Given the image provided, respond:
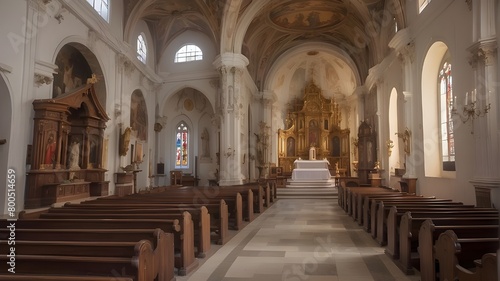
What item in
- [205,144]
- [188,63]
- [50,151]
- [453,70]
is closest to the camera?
[453,70]

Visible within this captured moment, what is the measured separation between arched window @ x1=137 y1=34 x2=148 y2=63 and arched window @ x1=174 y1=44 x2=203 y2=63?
2.32m

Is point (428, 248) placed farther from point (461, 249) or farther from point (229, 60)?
point (229, 60)

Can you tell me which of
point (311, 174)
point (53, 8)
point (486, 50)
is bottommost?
point (311, 174)

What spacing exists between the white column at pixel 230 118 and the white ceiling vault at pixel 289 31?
81cm

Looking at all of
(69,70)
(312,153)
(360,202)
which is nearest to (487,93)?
(360,202)

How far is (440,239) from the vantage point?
402cm

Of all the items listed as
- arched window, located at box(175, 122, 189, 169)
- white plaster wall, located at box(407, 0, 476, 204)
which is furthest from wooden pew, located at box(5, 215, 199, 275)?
arched window, located at box(175, 122, 189, 169)

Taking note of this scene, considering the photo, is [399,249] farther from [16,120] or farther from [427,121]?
[16,120]

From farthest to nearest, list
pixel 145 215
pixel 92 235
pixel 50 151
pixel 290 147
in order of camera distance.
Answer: pixel 290 147
pixel 50 151
pixel 145 215
pixel 92 235

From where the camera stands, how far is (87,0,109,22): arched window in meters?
14.1

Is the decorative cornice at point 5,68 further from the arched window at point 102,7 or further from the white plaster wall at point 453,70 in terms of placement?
the white plaster wall at point 453,70

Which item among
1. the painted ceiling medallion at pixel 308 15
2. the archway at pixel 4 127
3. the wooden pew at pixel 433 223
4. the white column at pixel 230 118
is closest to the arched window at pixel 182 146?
the white column at pixel 230 118

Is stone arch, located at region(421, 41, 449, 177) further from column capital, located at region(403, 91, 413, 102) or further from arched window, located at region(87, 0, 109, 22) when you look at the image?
arched window, located at region(87, 0, 109, 22)

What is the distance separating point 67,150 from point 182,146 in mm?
11089
